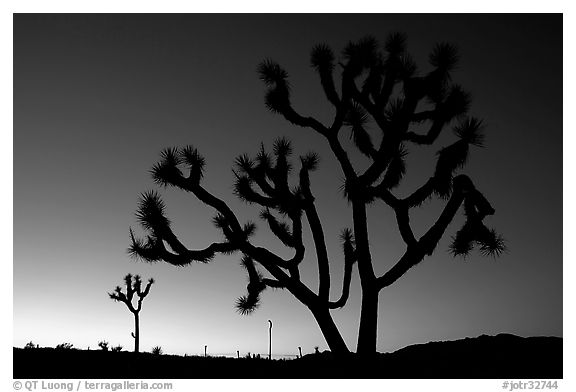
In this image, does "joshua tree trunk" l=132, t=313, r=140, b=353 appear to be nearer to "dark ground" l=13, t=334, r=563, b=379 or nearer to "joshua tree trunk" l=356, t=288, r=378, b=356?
"dark ground" l=13, t=334, r=563, b=379

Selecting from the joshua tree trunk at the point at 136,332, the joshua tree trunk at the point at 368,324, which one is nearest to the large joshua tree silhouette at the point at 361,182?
the joshua tree trunk at the point at 368,324

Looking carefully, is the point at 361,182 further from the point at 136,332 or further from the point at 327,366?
the point at 136,332

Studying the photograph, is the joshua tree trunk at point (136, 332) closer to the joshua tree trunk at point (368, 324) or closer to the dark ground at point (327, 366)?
the dark ground at point (327, 366)

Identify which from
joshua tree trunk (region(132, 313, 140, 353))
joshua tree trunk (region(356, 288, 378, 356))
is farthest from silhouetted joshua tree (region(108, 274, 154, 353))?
joshua tree trunk (region(356, 288, 378, 356))

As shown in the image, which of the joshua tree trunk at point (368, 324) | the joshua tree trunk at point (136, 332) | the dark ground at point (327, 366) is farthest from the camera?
the joshua tree trunk at point (136, 332)

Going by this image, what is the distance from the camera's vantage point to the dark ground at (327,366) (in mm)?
8961

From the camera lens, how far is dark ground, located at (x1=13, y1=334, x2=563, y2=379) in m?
8.96

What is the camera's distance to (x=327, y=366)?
33.6ft

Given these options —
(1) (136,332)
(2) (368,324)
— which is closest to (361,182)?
(2) (368,324)

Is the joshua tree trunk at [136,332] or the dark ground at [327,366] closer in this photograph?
the dark ground at [327,366]
